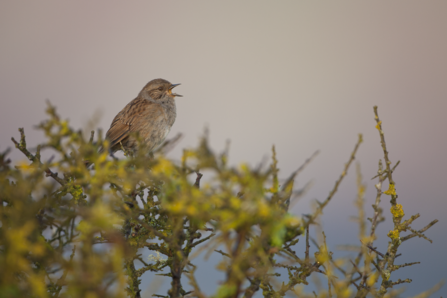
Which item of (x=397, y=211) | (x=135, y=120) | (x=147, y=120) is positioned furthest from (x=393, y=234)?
(x=135, y=120)

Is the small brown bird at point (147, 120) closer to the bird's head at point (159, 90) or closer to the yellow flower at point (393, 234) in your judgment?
the bird's head at point (159, 90)

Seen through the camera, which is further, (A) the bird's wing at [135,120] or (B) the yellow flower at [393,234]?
(A) the bird's wing at [135,120]

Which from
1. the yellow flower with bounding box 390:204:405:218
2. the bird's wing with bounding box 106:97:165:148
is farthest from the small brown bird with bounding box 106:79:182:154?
the yellow flower with bounding box 390:204:405:218

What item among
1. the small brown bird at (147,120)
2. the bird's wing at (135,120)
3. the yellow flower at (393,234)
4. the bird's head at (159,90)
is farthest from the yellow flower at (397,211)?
the bird's head at (159,90)

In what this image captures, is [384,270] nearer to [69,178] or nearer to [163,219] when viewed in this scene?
[163,219]

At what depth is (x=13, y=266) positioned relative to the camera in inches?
39.9

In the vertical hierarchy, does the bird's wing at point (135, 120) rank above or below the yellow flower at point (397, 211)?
above

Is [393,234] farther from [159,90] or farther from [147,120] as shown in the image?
[159,90]

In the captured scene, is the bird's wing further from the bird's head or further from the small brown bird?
the bird's head

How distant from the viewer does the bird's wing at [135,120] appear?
21.7ft

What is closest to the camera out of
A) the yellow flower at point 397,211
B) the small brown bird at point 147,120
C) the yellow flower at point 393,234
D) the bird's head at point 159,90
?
the yellow flower at point 393,234

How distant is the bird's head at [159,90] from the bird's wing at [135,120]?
440mm

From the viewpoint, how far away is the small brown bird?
651 cm

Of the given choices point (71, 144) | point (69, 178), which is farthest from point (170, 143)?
point (69, 178)
